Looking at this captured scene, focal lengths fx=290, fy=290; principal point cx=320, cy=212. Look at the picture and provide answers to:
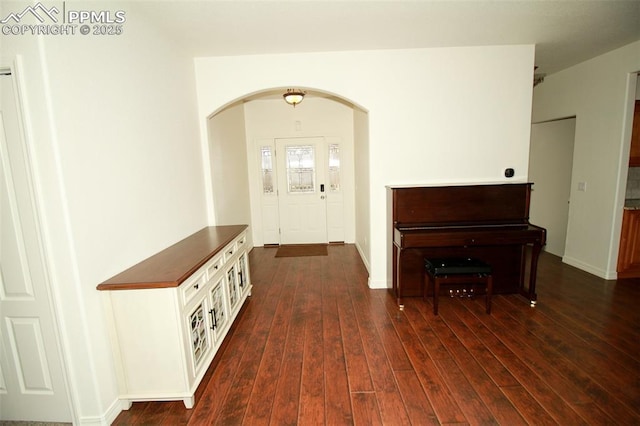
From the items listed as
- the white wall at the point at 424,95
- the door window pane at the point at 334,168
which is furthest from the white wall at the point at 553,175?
the door window pane at the point at 334,168

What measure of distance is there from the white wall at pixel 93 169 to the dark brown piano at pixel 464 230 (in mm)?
2298

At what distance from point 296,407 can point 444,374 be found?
3.49 feet

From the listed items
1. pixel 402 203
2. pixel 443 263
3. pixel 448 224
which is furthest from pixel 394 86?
pixel 443 263

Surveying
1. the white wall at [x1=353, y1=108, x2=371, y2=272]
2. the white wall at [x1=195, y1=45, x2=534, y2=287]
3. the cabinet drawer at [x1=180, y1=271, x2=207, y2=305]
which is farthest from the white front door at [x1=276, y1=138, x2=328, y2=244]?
the cabinet drawer at [x1=180, y1=271, x2=207, y2=305]

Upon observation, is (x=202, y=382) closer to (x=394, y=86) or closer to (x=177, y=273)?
(x=177, y=273)

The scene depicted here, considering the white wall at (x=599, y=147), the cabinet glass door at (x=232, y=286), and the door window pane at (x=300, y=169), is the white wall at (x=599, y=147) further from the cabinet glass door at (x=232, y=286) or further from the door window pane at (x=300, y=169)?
the cabinet glass door at (x=232, y=286)

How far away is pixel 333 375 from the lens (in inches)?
82.5

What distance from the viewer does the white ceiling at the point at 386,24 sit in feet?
7.49

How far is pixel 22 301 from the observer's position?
1680mm

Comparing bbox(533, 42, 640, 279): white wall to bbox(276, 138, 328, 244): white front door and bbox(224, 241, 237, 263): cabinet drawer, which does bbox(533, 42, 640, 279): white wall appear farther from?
bbox(224, 241, 237, 263): cabinet drawer

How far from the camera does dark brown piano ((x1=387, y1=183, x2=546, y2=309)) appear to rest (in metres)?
2.84

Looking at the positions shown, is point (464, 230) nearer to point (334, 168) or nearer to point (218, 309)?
point (218, 309)

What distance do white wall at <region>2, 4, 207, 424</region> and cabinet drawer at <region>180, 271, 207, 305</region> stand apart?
484mm

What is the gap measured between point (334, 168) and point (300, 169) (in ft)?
2.12
